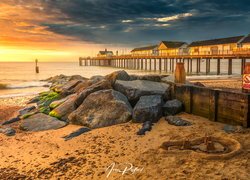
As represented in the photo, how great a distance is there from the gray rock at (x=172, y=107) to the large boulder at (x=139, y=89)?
77 cm

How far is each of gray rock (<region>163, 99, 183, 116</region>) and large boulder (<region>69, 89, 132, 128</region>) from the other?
1382 millimetres

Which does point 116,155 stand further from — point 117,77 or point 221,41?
point 221,41

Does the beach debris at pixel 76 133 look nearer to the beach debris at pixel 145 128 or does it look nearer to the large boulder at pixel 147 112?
the large boulder at pixel 147 112

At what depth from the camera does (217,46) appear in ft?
146

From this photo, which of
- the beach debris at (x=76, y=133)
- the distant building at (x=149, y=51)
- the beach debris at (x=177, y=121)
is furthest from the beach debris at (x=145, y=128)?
the distant building at (x=149, y=51)

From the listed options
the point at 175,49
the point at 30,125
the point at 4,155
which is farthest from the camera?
the point at 175,49

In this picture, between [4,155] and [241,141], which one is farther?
[4,155]

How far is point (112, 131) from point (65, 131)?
6.23ft

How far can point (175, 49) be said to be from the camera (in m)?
56.1

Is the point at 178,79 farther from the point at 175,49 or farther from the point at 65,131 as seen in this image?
the point at 175,49

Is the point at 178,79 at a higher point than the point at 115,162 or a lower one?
higher

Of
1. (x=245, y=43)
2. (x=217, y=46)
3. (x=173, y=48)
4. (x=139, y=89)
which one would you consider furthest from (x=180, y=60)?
(x=139, y=89)

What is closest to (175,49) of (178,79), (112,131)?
(178,79)

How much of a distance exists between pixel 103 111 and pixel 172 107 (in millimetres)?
2671
